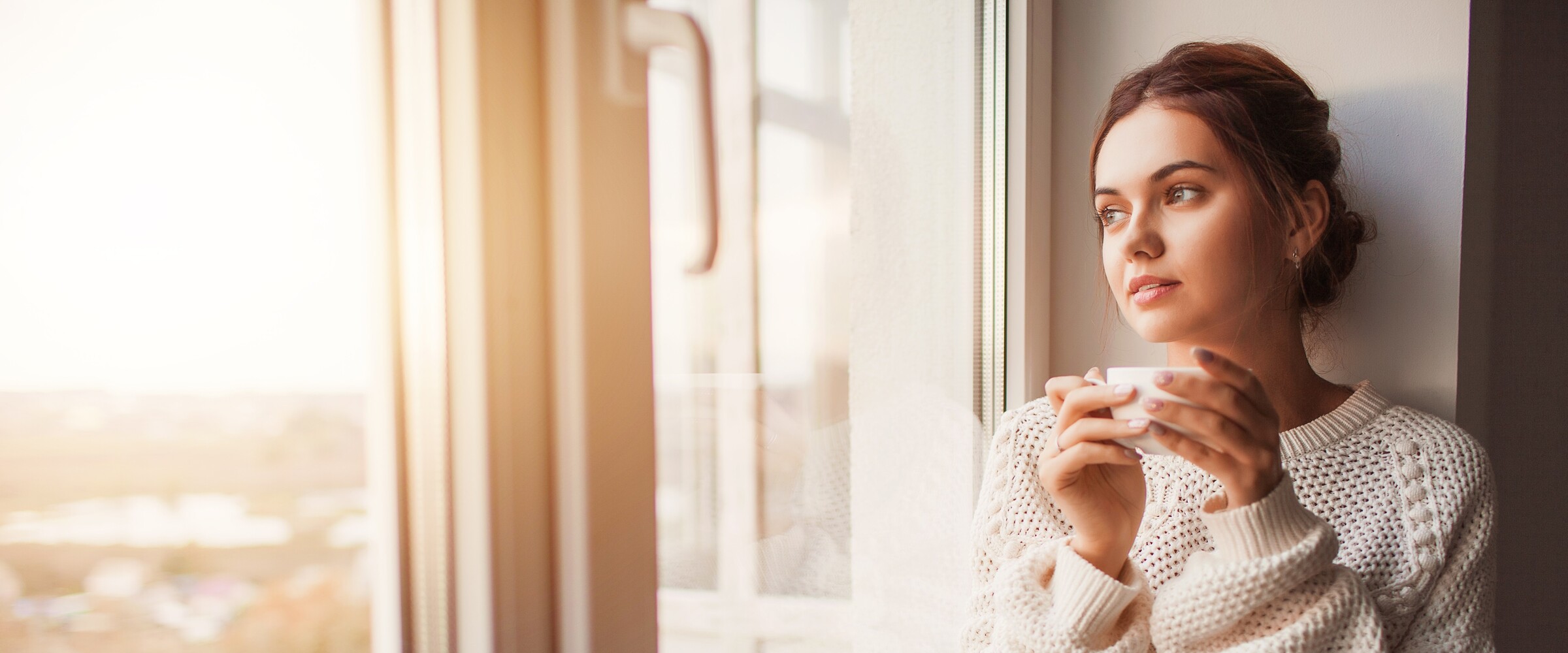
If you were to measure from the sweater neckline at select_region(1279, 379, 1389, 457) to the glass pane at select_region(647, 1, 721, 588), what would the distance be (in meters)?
0.76

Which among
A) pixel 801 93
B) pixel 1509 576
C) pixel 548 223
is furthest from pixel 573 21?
pixel 1509 576

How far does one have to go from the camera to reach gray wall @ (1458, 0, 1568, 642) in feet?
4.35

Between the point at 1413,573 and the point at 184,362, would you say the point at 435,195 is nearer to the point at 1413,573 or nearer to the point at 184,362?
the point at 184,362

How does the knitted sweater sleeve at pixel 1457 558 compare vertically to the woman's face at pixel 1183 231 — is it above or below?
below

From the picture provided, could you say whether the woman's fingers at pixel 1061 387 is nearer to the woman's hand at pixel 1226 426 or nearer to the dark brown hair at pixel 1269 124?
the woman's hand at pixel 1226 426

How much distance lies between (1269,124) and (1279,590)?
0.54 meters

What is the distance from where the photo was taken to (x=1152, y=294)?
1.00 m

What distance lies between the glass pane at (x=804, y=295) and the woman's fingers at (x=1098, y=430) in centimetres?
28

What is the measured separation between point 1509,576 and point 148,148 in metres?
1.96

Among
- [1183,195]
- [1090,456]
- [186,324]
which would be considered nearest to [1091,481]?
[1090,456]

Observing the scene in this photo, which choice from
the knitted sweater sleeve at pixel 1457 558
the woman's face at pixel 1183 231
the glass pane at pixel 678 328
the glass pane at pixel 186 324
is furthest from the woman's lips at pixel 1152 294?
the glass pane at pixel 186 324

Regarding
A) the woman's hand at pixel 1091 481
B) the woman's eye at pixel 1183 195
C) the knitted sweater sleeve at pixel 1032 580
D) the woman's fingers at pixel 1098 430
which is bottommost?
the knitted sweater sleeve at pixel 1032 580

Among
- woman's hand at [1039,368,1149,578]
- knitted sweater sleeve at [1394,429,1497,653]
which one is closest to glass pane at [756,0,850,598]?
woman's hand at [1039,368,1149,578]

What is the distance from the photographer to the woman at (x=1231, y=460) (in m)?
0.80
